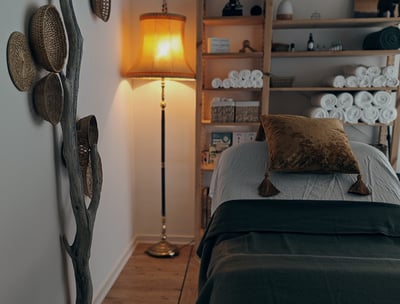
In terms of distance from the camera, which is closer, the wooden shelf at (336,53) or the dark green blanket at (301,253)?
the dark green blanket at (301,253)

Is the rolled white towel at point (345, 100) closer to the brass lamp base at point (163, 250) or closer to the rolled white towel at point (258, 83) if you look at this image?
the rolled white towel at point (258, 83)

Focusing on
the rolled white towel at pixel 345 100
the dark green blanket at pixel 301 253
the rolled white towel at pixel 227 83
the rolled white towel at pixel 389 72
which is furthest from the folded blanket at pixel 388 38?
the dark green blanket at pixel 301 253

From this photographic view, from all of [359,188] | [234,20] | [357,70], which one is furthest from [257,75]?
[359,188]

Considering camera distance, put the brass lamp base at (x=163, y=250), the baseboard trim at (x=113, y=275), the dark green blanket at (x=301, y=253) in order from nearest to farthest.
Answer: the dark green blanket at (x=301, y=253), the baseboard trim at (x=113, y=275), the brass lamp base at (x=163, y=250)

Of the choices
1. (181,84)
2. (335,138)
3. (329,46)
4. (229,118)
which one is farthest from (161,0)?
(335,138)

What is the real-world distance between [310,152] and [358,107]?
0.83 metres

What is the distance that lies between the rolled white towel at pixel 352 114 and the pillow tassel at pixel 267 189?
0.94 metres

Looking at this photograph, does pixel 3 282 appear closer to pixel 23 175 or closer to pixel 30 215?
pixel 30 215

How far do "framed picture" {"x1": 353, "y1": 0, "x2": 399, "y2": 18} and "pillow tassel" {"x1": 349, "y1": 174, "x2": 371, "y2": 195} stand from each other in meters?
1.25

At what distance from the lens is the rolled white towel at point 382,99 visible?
8.00ft

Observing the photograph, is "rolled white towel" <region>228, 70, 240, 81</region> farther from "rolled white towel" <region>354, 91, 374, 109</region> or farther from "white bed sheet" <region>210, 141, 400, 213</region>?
"rolled white towel" <region>354, 91, 374, 109</region>

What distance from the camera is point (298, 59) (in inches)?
106

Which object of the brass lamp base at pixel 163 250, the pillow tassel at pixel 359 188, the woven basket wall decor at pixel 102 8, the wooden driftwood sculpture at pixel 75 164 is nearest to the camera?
the wooden driftwood sculpture at pixel 75 164

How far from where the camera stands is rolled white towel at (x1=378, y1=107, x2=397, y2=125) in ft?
8.04
